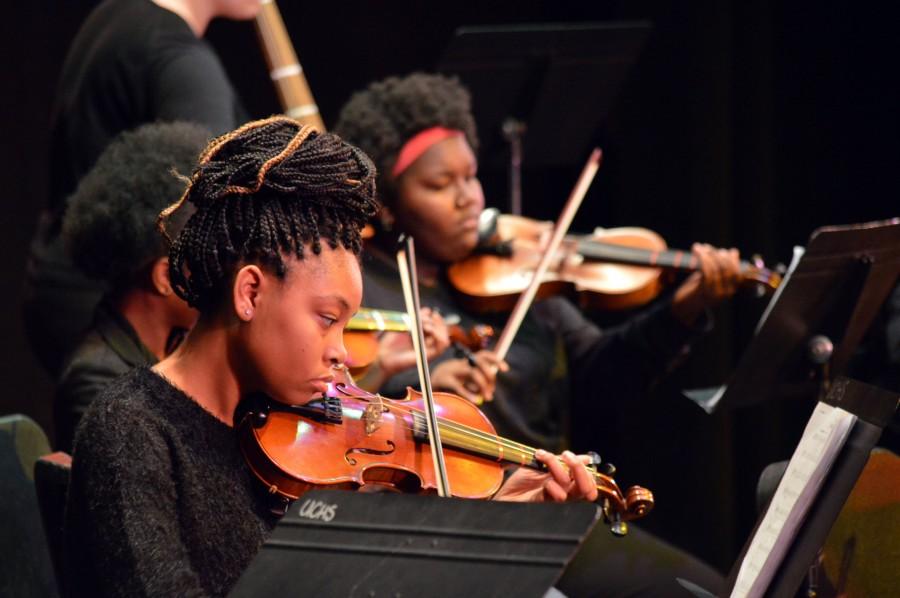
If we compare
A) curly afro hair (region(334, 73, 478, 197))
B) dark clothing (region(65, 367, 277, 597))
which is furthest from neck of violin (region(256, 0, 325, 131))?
dark clothing (region(65, 367, 277, 597))

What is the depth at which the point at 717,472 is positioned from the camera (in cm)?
367

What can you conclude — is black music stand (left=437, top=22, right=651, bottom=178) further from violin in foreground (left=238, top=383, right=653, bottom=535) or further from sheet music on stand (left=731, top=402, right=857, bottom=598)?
sheet music on stand (left=731, top=402, right=857, bottom=598)

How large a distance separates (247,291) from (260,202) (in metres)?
0.10

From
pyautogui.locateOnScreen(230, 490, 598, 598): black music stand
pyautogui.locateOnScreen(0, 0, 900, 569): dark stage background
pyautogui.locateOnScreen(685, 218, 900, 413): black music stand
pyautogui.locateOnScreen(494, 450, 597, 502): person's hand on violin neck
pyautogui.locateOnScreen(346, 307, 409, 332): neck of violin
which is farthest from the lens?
pyautogui.locateOnScreen(0, 0, 900, 569): dark stage background

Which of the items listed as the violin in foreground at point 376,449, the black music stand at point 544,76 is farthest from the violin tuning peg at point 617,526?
the black music stand at point 544,76

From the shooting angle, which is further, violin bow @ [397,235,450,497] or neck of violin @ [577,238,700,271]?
neck of violin @ [577,238,700,271]

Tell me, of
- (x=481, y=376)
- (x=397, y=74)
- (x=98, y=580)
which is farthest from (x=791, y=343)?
(x=397, y=74)

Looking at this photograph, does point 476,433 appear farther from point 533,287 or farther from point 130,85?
point 130,85

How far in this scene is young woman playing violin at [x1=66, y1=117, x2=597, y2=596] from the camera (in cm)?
138

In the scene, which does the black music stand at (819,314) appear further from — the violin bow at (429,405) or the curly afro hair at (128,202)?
the curly afro hair at (128,202)

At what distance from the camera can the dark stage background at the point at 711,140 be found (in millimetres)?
3549

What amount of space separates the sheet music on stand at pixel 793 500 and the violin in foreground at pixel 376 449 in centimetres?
26

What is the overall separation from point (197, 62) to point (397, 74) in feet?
4.63

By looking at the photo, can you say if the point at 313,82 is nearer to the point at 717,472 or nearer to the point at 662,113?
the point at 662,113
